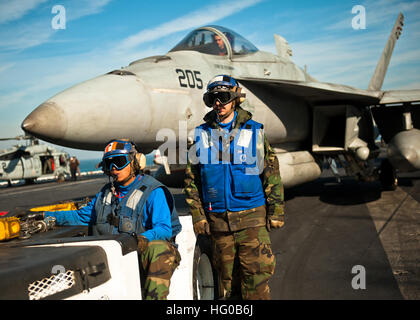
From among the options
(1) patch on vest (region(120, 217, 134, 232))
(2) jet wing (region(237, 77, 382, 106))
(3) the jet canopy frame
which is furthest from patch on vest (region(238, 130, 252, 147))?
(3) the jet canopy frame

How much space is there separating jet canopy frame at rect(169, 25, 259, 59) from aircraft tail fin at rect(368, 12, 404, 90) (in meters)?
7.43

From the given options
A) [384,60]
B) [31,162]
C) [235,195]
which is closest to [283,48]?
[384,60]

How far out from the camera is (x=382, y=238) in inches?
222

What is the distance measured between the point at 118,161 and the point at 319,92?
20.1 ft

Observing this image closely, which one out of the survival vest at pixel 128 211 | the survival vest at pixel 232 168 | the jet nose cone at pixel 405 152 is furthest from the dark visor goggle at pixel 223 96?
the jet nose cone at pixel 405 152

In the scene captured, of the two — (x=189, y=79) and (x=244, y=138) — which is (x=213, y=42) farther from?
(x=244, y=138)

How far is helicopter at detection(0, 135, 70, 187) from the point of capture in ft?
87.7

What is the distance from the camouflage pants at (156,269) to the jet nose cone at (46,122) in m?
2.44

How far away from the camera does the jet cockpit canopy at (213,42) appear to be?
6882mm

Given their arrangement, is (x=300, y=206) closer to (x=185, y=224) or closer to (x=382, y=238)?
(x=382, y=238)

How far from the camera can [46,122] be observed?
13.4 feet
